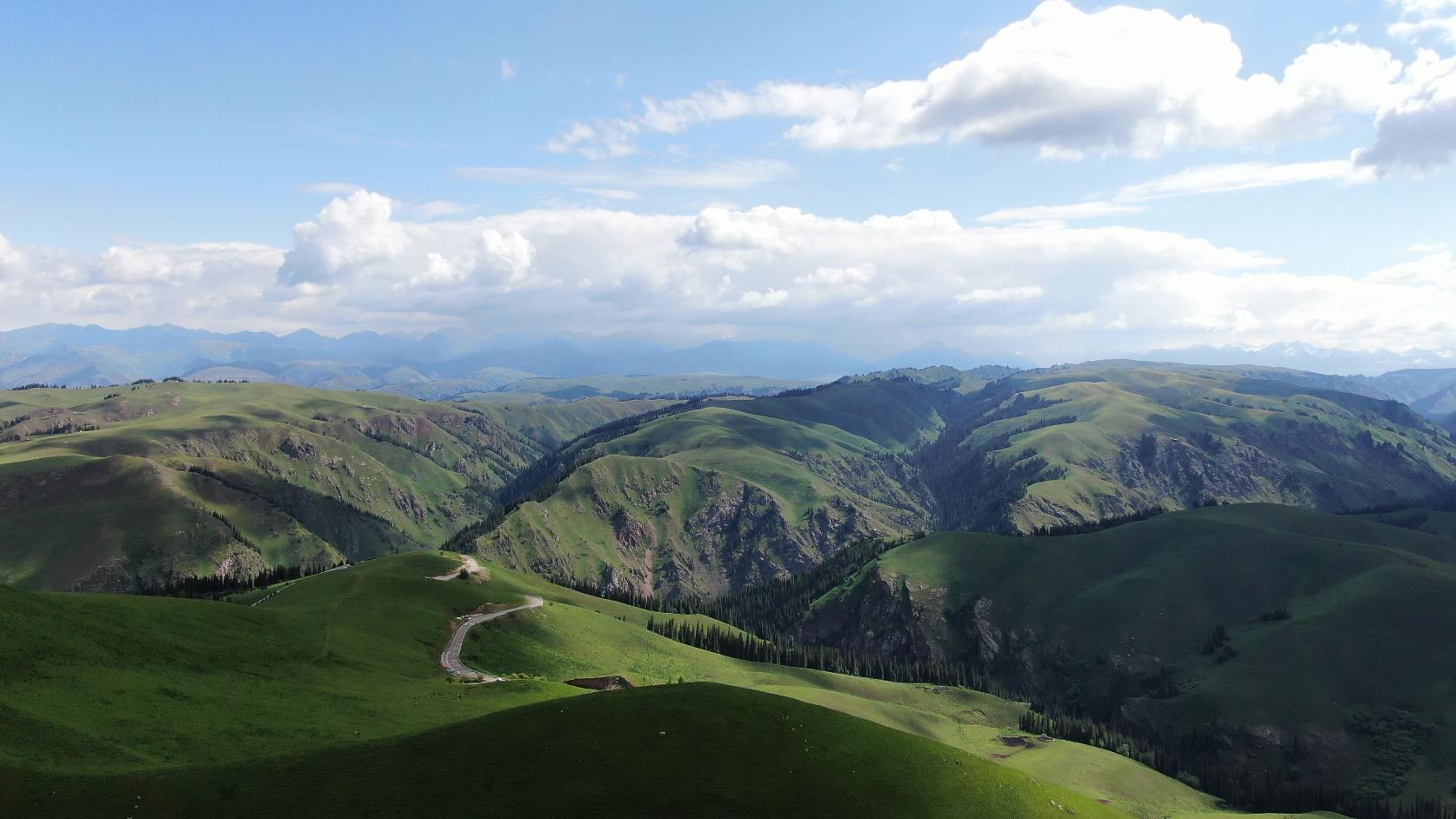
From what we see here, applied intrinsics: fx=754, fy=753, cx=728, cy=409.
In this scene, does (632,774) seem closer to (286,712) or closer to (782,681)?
(286,712)

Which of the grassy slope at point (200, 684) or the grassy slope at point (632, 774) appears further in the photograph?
the grassy slope at point (200, 684)

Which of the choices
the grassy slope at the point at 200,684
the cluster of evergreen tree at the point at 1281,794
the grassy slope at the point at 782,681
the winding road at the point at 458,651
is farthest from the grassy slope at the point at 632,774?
the cluster of evergreen tree at the point at 1281,794

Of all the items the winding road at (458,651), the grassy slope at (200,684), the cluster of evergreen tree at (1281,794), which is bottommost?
the cluster of evergreen tree at (1281,794)

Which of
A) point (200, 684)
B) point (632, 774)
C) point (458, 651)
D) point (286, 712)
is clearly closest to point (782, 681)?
point (458, 651)

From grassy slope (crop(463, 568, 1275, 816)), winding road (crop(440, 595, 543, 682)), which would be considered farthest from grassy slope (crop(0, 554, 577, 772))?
grassy slope (crop(463, 568, 1275, 816))

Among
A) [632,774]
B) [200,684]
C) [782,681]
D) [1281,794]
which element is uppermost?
[632,774]

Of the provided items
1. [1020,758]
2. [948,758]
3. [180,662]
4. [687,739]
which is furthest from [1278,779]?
[180,662]

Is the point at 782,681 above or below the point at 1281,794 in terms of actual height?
above

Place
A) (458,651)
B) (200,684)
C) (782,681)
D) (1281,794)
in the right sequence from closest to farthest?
1. (200,684)
2. (458,651)
3. (1281,794)
4. (782,681)

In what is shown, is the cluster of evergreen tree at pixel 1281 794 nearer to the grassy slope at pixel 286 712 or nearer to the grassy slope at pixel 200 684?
the grassy slope at pixel 286 712

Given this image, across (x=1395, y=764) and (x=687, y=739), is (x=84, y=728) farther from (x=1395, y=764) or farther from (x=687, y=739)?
(x=1395, y=764)
